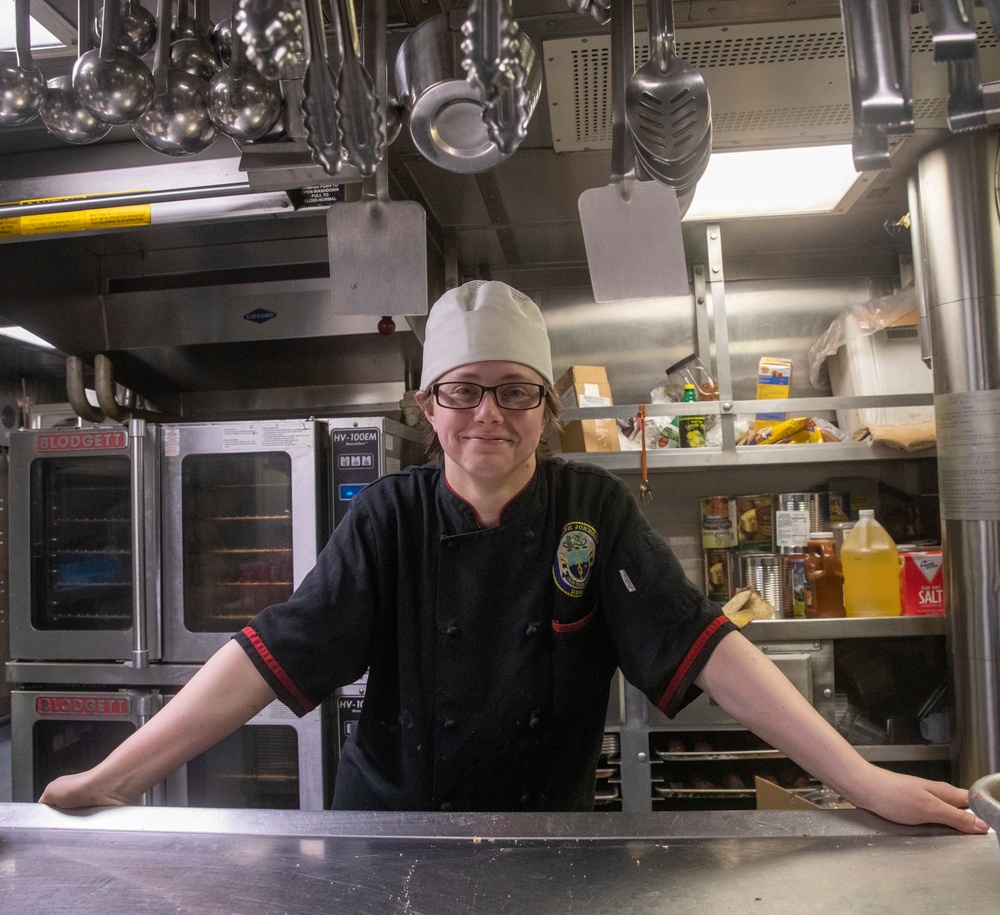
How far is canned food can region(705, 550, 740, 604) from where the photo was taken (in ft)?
8.91

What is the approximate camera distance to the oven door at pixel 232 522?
2.51m

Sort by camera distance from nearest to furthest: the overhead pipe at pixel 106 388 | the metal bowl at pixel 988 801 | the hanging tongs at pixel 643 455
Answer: the metal bowl at pixel 988 801, the hanging tongs at pixel 643 455, the overhead pipe at pixel 106 388

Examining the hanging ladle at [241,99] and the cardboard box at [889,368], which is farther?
the cardboard box at [889,368]

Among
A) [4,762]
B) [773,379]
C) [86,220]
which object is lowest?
[4,762]

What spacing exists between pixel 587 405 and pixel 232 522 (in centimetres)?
138

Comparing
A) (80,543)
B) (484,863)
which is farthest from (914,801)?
(80,543)

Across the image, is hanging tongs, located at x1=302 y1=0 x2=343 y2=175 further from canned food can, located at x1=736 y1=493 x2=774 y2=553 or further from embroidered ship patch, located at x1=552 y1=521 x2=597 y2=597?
canned food can, located at x1=736 y1=493 x2=774 y2=553

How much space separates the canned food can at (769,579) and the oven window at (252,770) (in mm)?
1727

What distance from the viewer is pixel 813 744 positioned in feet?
3.16

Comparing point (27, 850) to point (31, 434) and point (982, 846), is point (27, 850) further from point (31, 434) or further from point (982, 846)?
point (31, 434)

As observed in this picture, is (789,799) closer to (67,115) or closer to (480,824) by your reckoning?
(480,824)

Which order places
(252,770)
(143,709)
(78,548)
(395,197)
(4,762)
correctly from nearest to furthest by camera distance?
(395,197), (143,709), (252,770), (78,548), (4,762)

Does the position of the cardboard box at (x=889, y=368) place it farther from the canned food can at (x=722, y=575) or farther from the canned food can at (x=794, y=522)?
the canned food can at (x=722, y=575)

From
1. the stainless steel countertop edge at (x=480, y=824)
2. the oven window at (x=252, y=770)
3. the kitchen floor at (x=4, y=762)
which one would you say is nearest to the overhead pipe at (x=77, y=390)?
the oven window at (x=252, y=770)
